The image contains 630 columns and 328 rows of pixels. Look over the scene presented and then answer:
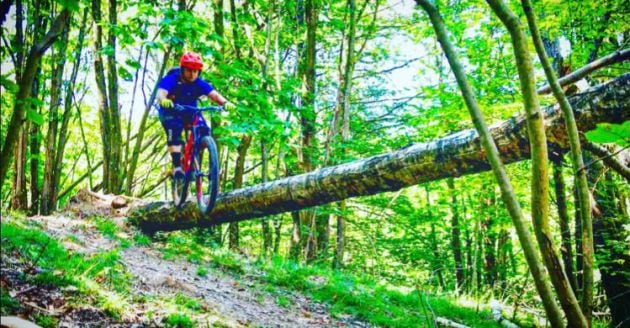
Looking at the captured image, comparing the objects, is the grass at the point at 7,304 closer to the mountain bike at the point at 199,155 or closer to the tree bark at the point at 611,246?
the mountain bike at the point at 199,155

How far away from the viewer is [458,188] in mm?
10898

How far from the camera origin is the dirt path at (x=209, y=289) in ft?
13.6

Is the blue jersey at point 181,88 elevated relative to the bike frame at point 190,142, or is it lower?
elevated

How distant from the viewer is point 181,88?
5855 millimetres

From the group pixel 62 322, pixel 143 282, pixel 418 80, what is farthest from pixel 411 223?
pixel 62 322

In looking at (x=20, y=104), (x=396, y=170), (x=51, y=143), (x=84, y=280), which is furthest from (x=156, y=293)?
(x=51, y=143)

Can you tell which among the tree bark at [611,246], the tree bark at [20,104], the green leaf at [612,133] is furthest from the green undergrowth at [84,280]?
the tree bark at [611,246]

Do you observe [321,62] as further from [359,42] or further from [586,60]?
[586,60]

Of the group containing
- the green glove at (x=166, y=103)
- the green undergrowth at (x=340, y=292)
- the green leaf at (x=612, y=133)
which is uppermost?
the green glove at (x=166, y=103)

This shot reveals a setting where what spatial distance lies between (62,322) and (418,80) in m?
13.3

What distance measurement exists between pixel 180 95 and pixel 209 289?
2662 mm

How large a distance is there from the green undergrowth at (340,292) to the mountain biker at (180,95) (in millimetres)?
1442

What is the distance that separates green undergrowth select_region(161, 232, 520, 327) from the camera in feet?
17.9

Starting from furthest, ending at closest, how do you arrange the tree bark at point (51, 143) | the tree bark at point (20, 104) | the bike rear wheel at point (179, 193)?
the tree bark at point (51, 143)
the bike rear wheel at point (179, 193)
the tree bark at point (20, 104)
